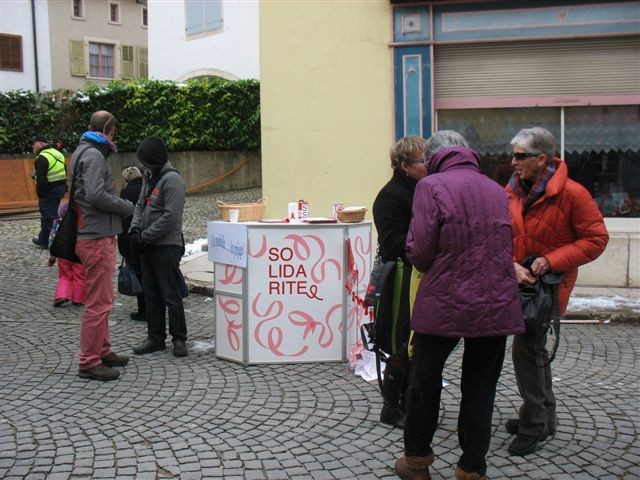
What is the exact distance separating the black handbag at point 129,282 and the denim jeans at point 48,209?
208 inches

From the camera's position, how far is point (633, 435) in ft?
14.1

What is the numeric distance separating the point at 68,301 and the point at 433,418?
18.4 feet


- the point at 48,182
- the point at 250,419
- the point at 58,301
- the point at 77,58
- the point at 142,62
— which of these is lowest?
the point at 250,419

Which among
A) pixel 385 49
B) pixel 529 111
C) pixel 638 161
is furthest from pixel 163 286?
pixel 638 161

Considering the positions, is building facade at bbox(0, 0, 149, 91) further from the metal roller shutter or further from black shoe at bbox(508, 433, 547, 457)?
black shoe at bbox(508, 433, 547, 457)

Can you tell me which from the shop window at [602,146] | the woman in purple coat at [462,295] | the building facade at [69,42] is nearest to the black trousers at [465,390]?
the woman in purple coat at [462,295]

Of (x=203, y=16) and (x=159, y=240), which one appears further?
(x=203, y=16)

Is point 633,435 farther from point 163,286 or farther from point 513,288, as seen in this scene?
point 163,286

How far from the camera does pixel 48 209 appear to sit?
451 inches

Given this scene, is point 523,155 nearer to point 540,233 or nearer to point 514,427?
point 540,233

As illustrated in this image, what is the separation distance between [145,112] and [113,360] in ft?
50.0

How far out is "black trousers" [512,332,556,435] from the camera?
400 centimetres

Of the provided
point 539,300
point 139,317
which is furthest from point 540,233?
point 139,317

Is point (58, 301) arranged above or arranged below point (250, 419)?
above
